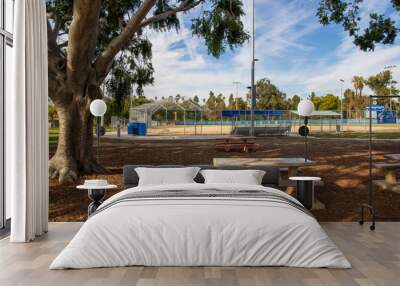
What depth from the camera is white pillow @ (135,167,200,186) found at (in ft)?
16.5

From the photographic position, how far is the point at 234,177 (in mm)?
4984

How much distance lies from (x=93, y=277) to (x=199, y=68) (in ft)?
18.5

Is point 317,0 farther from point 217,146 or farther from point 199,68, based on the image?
Result: point 217,146

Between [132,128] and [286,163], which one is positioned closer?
[286,163]

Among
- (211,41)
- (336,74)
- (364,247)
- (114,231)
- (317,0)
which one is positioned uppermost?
(317,0)

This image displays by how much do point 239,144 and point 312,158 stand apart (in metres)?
1.32

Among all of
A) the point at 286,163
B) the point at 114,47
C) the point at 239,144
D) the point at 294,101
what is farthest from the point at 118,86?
the point at 286,163

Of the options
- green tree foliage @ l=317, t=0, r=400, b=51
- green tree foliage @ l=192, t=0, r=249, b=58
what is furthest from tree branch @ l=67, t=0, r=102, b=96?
green tree foliage @ l=317, t=0, r=400, b=51

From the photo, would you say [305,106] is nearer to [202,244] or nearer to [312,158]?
[312,158]

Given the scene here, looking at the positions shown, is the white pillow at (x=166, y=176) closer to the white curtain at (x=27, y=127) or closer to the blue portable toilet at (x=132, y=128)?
the white curtain at (x=27, y=127)

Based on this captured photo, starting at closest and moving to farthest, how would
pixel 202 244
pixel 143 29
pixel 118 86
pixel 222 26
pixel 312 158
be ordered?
pixel 202 244 < pixel 222 26 < pixel 118 86 < pixel 143 29 < pixel 312 158

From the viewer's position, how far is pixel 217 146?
8.72 metres

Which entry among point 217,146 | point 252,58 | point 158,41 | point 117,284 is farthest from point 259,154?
point 117,284

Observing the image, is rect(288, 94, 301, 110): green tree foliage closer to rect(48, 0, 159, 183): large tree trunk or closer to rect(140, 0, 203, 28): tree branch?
rect(140, 0, 203, 28): tree branch
